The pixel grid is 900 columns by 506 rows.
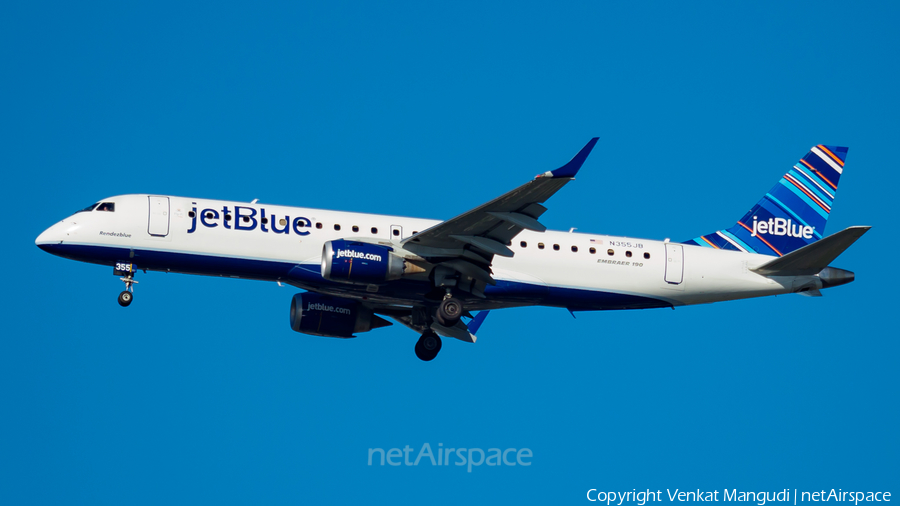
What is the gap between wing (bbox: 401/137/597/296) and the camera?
2916cm

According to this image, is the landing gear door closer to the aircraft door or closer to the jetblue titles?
the jetblue titles

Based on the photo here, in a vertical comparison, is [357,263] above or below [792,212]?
below

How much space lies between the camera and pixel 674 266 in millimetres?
36500

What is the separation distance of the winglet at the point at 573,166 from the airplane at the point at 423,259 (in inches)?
64.2

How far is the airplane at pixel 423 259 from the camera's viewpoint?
108 ft

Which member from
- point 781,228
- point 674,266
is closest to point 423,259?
point 674,266

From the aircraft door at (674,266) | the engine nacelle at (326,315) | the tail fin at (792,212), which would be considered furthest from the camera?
the tail fin at (792,212)

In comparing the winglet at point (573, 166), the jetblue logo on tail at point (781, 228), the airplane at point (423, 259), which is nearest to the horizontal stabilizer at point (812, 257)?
the airplane at point (423, 259)

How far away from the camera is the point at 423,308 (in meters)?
37.6

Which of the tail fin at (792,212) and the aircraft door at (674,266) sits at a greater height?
the tail fin at (792,212)

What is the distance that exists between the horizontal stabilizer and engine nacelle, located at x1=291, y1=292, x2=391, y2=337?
47.0 feet

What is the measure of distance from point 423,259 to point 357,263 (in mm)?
2422

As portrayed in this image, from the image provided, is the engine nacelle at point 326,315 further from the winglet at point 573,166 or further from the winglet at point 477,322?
the winglet at point 573,166

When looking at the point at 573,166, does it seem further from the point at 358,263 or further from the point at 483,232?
the point at 358,263
